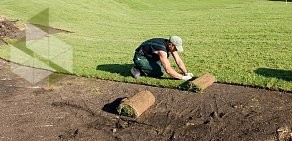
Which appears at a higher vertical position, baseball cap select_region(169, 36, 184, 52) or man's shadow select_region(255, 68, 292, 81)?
baseball cap select_region(169, 36, 184, 52)

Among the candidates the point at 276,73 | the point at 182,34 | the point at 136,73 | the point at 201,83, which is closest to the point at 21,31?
the point at 182,34

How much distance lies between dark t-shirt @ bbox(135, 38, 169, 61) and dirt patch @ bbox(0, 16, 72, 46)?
324 inches

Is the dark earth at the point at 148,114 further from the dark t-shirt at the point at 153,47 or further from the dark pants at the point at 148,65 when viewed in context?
the dark t-shirt at the point at 153,47

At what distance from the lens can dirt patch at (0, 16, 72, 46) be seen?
17.7m

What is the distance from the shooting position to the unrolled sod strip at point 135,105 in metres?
8.70

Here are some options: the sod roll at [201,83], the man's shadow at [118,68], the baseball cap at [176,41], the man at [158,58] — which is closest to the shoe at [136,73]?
the man at [158,58]

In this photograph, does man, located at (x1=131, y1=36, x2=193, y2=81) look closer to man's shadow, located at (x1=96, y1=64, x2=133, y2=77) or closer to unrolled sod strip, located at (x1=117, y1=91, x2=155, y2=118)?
man's shadow, located at (x1=96, y1=64, x2=133, y2=77)

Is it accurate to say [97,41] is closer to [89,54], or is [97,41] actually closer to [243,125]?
[89,54]

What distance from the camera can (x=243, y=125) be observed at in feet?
Result: 26.1

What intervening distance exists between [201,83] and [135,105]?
1914 mm

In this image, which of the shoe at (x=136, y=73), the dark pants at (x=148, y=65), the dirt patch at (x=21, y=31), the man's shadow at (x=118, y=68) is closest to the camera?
the dark pants at (x=148, y=65)

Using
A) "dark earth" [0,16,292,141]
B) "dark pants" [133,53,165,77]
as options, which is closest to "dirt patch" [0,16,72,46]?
"dark earth" [0,16,292,141]

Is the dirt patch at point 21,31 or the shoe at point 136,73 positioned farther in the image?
the dirt patch at point 21,31

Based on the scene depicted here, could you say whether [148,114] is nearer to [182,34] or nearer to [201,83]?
[201,83]
